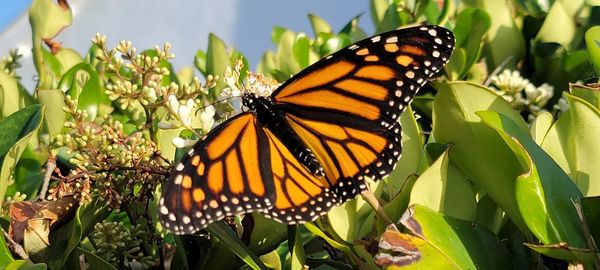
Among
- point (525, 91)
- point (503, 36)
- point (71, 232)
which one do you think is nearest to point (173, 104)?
point (71, 232)

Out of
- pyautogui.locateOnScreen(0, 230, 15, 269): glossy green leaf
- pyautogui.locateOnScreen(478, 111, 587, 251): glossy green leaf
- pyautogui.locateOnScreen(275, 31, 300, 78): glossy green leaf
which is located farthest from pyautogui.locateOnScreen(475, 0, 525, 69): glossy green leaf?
pyautogui.locateOnScreen(0, 230, 15, 269): glossy green leaf

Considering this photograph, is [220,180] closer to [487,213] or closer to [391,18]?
[487,213]

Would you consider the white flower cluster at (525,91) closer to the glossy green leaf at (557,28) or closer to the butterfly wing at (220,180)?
the glossy green leaf at (557,28)

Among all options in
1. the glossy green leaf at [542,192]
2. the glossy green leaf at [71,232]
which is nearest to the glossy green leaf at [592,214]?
the glossy green leaf at [542,192]

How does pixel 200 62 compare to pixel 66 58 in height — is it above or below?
below

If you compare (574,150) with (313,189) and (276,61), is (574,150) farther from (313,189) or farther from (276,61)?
(276,61)

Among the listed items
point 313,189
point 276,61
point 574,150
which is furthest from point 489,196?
point 276,61

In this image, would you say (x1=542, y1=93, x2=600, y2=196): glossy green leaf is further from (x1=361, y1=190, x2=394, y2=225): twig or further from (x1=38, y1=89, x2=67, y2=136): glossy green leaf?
(x1=38, y1=89, x2=67, y2=136): glossy green leaf
